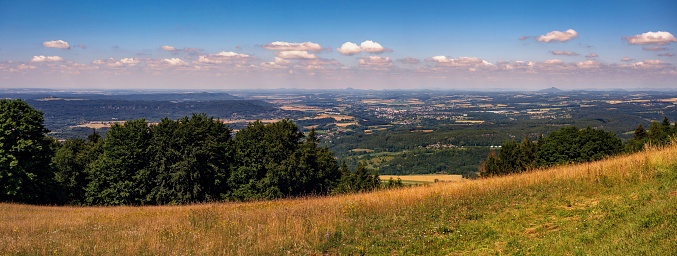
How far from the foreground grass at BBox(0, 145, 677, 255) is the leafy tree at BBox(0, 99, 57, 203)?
699 inches

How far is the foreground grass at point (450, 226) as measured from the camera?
7.94m

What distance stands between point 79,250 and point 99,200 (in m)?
28.2

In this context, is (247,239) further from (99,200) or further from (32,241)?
(99,200)

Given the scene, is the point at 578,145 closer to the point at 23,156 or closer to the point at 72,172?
the point at 72,172

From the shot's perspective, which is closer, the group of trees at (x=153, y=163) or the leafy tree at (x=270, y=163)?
the group of trees at (x=153, y=163)

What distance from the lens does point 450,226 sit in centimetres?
983

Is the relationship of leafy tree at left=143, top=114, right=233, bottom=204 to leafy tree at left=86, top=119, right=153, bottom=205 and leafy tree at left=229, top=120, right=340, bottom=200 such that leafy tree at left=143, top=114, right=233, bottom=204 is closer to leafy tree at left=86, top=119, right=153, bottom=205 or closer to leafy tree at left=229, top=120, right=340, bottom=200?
leafy tree at left=86, top=119, right=153, bottom=205

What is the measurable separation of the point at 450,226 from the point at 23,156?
102 feet

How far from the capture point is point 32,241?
398 inches

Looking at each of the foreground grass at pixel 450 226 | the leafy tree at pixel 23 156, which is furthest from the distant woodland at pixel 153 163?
the foreground grass at pixel 450 226

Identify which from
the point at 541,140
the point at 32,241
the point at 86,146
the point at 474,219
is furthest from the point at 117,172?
the point at 541,140

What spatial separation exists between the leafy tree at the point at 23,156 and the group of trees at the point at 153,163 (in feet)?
0.19

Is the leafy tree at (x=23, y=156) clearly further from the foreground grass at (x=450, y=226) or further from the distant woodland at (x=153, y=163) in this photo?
the foreground grass at (x=450, y=226)

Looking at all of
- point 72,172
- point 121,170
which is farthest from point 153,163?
point 72,172
